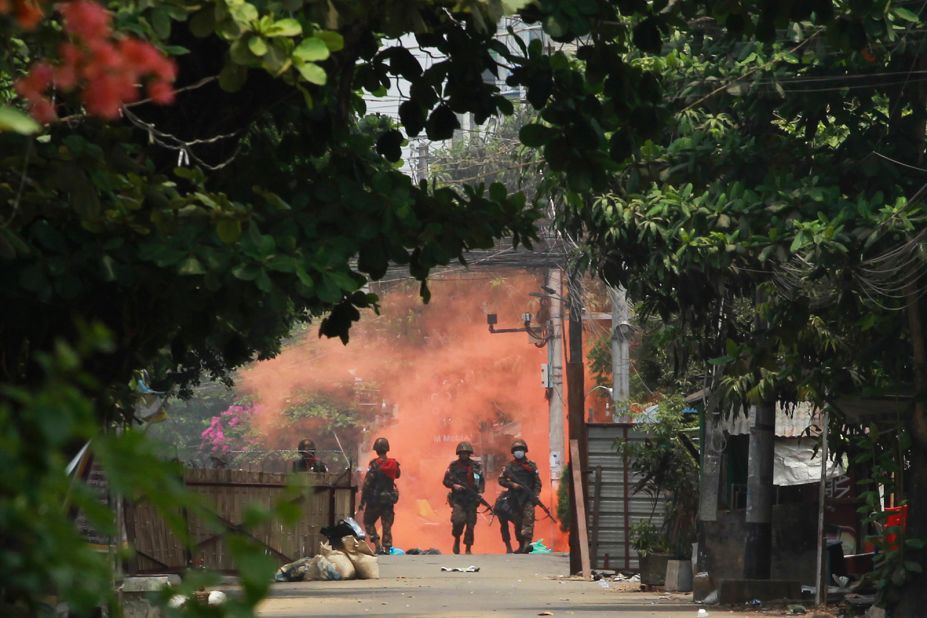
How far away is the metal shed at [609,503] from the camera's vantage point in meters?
23.0

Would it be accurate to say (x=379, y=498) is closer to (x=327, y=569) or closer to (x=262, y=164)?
(x=327, y=569)

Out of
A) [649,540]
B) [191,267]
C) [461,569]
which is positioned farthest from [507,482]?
[191,267]

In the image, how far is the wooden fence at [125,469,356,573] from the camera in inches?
765

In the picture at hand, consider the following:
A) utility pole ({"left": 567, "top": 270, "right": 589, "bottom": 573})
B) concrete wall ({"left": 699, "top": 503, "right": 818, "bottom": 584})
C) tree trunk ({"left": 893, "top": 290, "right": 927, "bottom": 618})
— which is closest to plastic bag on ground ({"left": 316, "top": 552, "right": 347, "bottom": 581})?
utility pole ({"left": 567, "top": 270, "right": 589, "bottom": 573})

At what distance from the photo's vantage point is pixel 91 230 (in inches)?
271

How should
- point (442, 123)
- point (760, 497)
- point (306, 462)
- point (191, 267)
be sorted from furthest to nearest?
point (306, 462) < point (760, 497) < point (442, 123) < point (191, 267)

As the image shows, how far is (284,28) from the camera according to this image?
5922mm

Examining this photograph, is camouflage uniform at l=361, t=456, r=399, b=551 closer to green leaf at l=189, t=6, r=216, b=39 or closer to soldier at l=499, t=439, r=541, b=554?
soldier at l=499, t=439, r=541, b=554

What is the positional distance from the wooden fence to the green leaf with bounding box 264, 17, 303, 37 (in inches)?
457

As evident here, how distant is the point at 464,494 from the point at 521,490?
3.55 ft

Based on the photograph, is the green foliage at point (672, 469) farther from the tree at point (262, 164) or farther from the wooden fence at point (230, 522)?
the tree at point (262, 164)

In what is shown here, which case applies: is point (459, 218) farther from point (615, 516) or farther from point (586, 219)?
point (615, 516)

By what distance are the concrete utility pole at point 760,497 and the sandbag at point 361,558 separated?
20.6 ft

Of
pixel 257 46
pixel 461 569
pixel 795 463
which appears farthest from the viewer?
pixel 461 569
